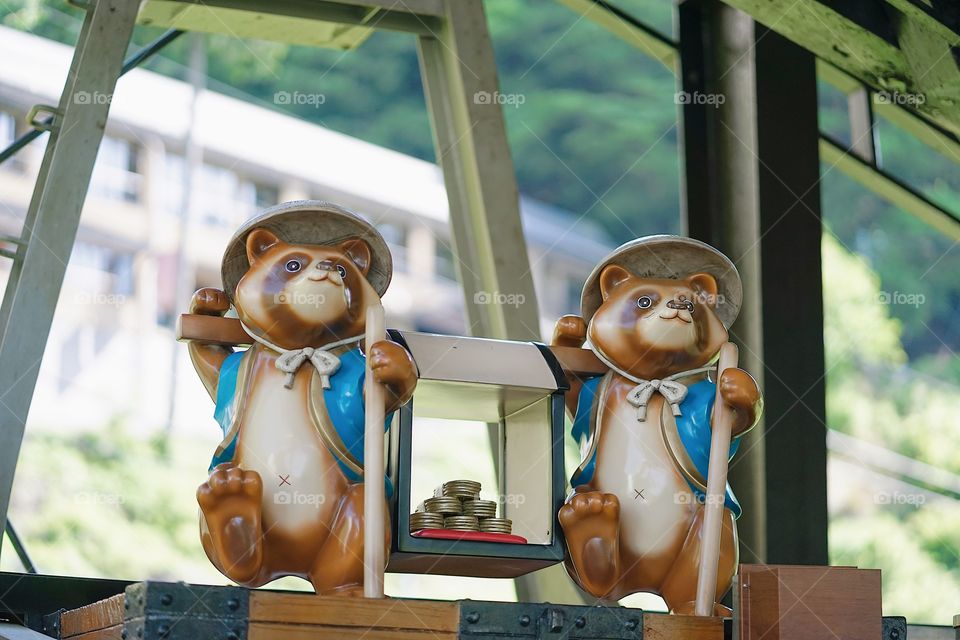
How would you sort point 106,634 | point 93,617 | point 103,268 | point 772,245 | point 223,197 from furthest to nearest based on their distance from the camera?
point 223,197 → point 103,268 → point 772,245 → point 93,617 → point 106,634

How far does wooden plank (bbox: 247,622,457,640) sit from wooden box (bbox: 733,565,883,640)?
55 cm

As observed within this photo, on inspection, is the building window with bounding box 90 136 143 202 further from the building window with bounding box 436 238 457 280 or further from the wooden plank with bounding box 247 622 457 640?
the wooden plank with bounding box 247 622 457 640

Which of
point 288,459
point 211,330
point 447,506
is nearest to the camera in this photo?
point 288,459

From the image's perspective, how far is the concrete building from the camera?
1202 centimetres

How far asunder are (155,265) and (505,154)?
9366 millimetres

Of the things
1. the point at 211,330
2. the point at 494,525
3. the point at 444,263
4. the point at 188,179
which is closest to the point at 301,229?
the point at 211,330

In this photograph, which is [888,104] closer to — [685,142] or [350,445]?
[685,142]

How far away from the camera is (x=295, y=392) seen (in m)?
2.73

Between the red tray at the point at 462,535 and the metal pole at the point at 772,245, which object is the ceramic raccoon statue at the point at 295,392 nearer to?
the red tray at the point at 462,535

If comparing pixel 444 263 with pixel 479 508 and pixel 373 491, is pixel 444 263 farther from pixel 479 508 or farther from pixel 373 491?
pixel 373 491

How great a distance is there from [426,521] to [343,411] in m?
0.29

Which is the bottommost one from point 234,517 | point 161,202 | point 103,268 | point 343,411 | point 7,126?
point 234,517

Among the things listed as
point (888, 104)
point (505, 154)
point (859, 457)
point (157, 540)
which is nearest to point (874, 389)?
point (859, 457)

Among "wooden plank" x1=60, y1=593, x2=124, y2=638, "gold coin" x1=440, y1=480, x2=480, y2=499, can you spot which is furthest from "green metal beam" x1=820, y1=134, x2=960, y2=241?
"wooden plank" x1=60, y1=593, x2=124, y2=638
